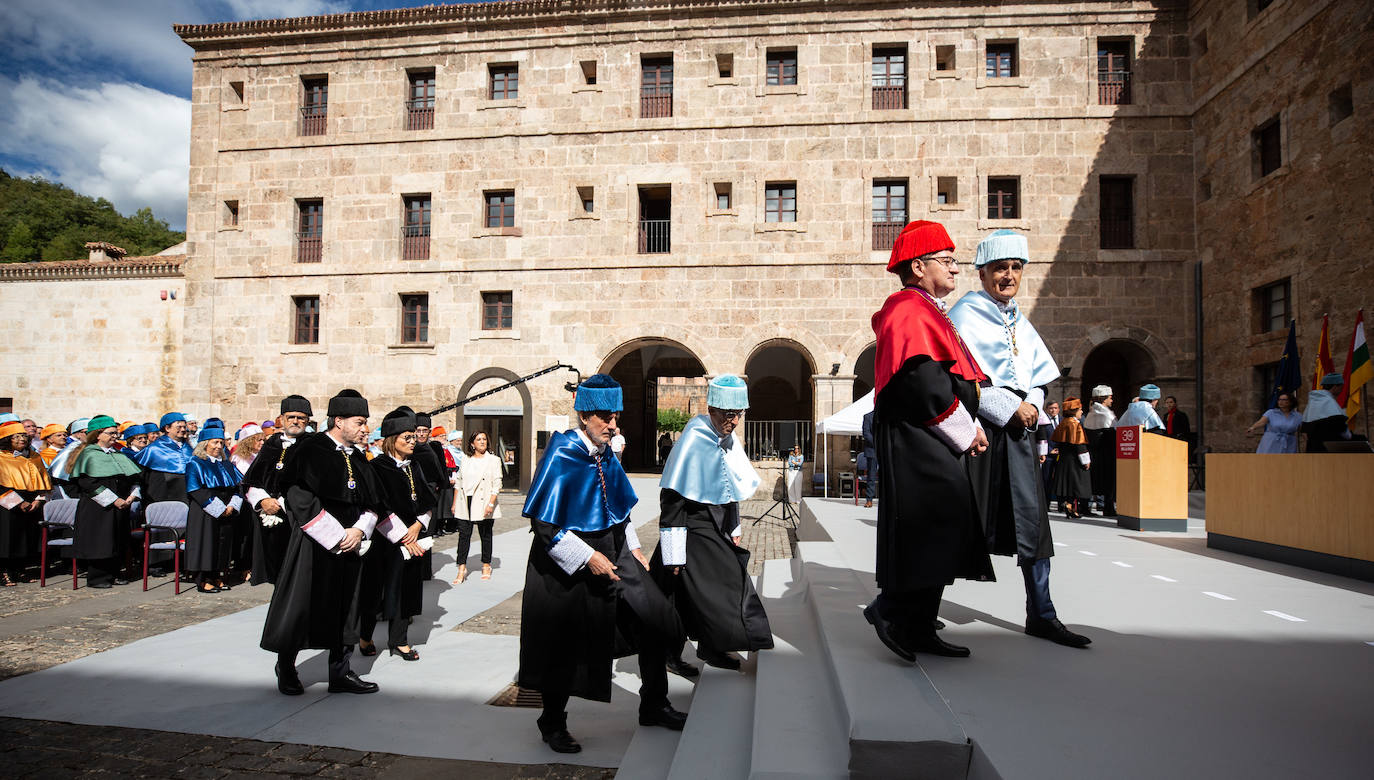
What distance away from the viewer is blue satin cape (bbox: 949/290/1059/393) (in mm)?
3580

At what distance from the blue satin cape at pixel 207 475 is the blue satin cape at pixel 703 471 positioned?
6446 millimetres

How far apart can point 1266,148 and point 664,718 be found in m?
18.7

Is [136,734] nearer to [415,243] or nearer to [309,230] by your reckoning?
[415,243]

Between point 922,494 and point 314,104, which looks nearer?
point 922,494

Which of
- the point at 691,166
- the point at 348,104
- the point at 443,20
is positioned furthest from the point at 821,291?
the point at 348,104

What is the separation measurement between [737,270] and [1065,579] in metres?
14.2

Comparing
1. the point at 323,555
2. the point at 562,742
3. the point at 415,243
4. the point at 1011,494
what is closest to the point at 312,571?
the point at 323,555

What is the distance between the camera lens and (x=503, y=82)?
67.4 feet

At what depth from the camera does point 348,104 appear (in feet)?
67.7

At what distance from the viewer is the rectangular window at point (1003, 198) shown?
60.5 feet

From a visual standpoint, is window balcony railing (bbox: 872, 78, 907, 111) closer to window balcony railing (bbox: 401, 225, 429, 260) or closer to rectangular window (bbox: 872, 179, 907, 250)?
rectangular window (bbox: 872, 179, 907, 250)

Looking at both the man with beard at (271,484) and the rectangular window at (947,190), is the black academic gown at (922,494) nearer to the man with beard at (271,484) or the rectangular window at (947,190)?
the man with beard at (271,484)

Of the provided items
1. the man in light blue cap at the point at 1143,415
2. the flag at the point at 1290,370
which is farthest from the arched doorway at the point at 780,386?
the man in light blue cap at the point at 1143,415

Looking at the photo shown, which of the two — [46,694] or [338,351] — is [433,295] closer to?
[338,351]
